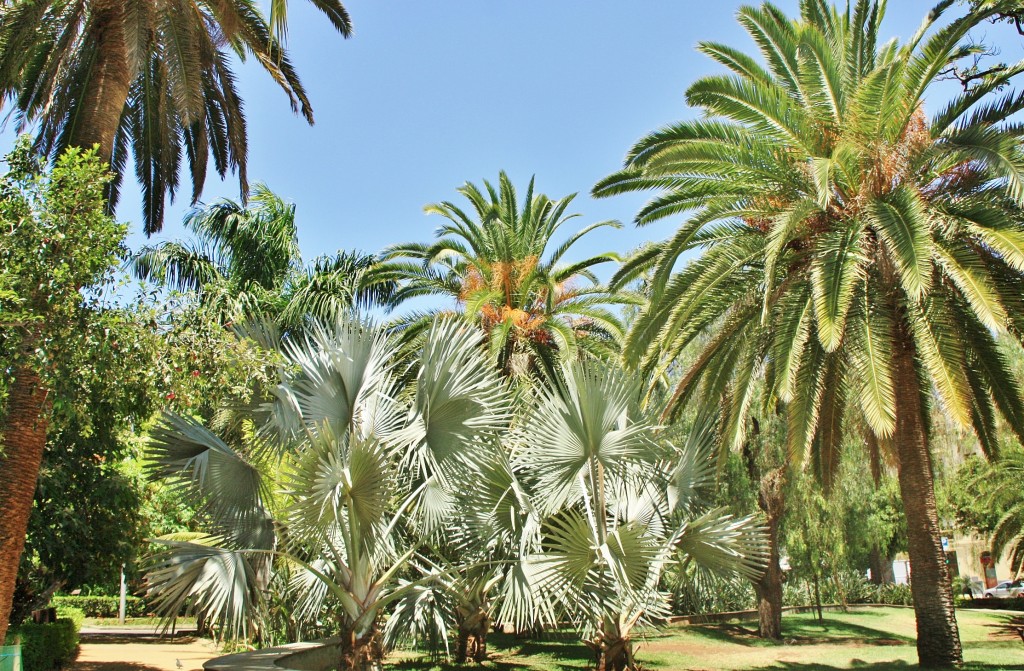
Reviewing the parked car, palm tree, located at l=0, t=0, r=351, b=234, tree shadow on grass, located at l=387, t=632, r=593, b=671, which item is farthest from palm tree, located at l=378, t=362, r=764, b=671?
the parked car

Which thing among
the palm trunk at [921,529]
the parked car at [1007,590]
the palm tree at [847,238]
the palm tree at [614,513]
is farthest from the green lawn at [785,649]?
the parked car at [1007,590]

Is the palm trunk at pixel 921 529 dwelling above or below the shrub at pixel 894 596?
above

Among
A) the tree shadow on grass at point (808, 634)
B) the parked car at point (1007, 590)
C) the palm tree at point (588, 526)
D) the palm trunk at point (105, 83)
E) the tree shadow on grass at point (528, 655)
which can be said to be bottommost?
the parked car at point (1007, 590)

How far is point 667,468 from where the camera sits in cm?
1166

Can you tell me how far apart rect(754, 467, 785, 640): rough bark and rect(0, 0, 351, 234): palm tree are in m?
13.9

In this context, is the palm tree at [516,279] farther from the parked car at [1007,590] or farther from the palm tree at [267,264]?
the parked car at [1007,590]

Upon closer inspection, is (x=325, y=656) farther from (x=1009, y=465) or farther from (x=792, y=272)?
(x=1009, y=465)

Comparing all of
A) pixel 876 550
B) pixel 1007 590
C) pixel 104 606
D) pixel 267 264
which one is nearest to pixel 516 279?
pixel 267 264

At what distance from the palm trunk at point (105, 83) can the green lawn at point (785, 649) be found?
407 inches

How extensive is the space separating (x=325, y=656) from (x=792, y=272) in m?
9.66

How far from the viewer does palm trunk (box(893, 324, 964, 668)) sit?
11.9m

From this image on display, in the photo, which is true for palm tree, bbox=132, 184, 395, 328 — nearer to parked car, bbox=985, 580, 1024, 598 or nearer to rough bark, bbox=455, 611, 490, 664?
rough bark, bbox=455, 611, 490, 664

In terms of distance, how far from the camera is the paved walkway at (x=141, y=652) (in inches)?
546

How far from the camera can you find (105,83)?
34.1ft
